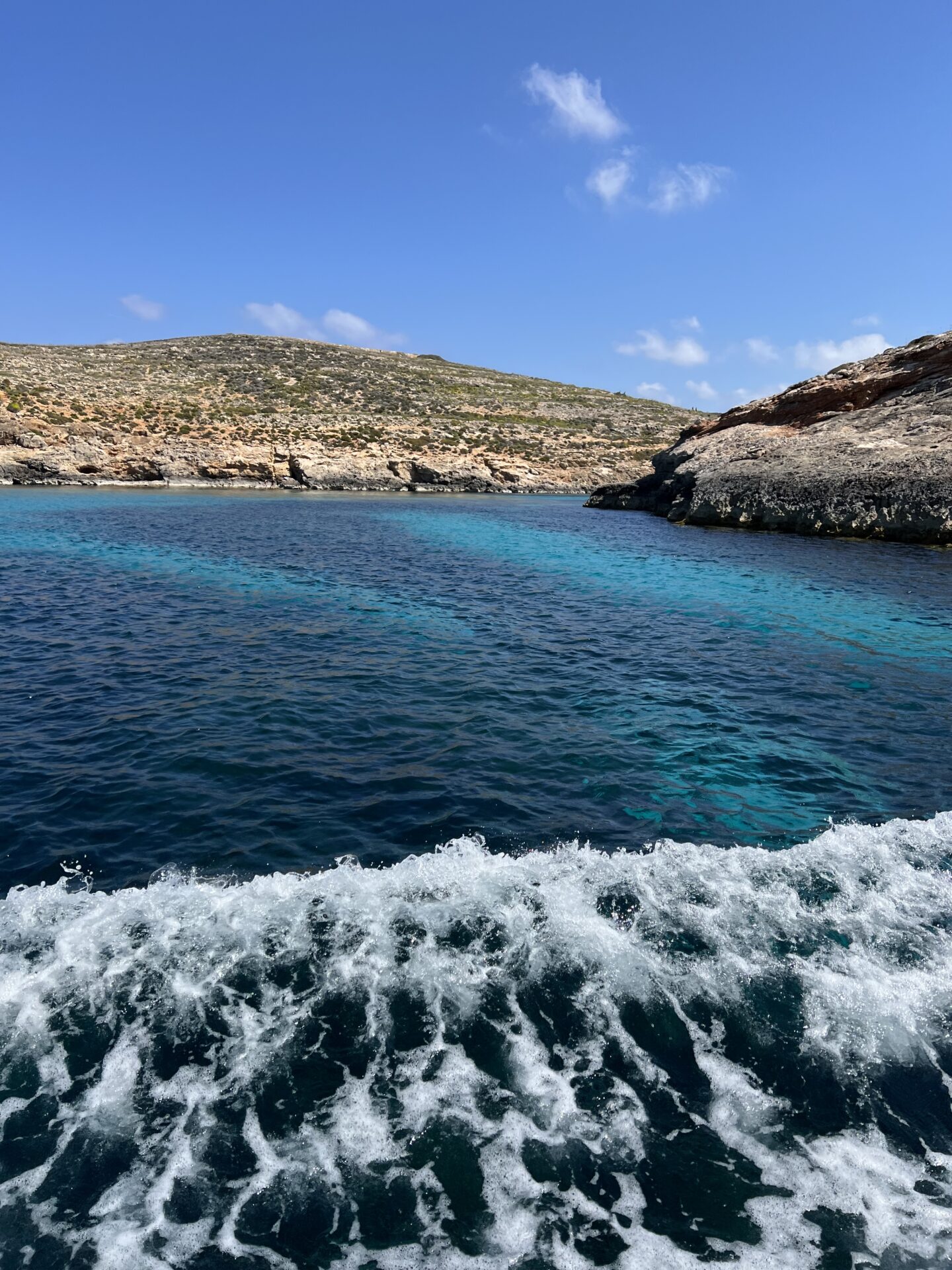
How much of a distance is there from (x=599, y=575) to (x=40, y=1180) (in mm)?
21040

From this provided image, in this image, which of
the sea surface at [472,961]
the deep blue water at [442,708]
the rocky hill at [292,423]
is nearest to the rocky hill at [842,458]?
the deep blue water at [442,708]

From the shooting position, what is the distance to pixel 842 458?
102 ft

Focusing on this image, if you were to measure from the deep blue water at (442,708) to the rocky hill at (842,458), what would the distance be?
6.17m

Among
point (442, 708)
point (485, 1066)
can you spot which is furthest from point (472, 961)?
point (442, 708)

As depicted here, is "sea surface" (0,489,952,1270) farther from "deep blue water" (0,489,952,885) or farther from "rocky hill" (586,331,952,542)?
"rocky hill" (586,331,952,542)

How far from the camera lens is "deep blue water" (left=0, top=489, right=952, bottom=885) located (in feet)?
24.3

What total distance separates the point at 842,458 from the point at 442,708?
28.2m

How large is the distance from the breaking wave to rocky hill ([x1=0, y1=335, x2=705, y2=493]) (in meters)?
56.8

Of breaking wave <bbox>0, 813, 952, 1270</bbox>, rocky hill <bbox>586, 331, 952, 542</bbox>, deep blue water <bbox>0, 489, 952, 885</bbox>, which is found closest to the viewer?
breaking wave <bbox>0, 813, 952, 1270</bbox>

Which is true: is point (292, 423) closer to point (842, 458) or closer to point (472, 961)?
point (842, 458)

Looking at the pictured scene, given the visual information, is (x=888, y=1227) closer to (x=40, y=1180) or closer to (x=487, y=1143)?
(x=487, y=1143)

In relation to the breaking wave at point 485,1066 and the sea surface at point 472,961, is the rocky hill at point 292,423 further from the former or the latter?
the breaking wave at point 485,1066

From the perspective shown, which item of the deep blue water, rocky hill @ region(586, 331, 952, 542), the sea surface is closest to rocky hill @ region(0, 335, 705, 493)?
rocky hill @ region(586, 331, 952, 542)

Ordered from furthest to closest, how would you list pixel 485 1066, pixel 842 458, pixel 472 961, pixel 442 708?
pixel 842 458, pixel 442 708, pixel 472 961, pixel 485 1066
